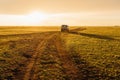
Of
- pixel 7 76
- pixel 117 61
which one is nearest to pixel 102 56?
pixel 117 61

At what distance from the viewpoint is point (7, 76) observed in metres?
19.5

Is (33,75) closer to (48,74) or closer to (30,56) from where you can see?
(48,74)

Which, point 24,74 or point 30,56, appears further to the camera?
point 30,56

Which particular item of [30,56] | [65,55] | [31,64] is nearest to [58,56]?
[65,55]

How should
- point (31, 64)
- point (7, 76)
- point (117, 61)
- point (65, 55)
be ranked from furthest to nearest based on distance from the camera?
1. point (65, 55)
2. point (117, 61)
3. point (31, 64)
4. point (7, 76)

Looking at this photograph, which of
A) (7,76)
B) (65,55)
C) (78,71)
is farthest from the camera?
(65,55)

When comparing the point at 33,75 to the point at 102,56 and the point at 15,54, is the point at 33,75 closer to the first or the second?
the point at 15,54

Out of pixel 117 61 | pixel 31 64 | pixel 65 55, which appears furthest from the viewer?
pixel 65 55

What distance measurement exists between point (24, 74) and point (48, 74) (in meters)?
2.40

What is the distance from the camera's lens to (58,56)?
91.9 feet

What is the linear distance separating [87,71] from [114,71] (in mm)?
3018

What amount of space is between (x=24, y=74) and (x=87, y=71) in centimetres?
672

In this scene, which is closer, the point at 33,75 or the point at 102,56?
the point at 33,75

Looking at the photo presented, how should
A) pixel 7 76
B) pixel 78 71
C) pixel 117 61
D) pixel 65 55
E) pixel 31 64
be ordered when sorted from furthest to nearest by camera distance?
pixel 65 55
pixel 117 61
pixel 31 64
pixel 78 71
pixel 7 76
